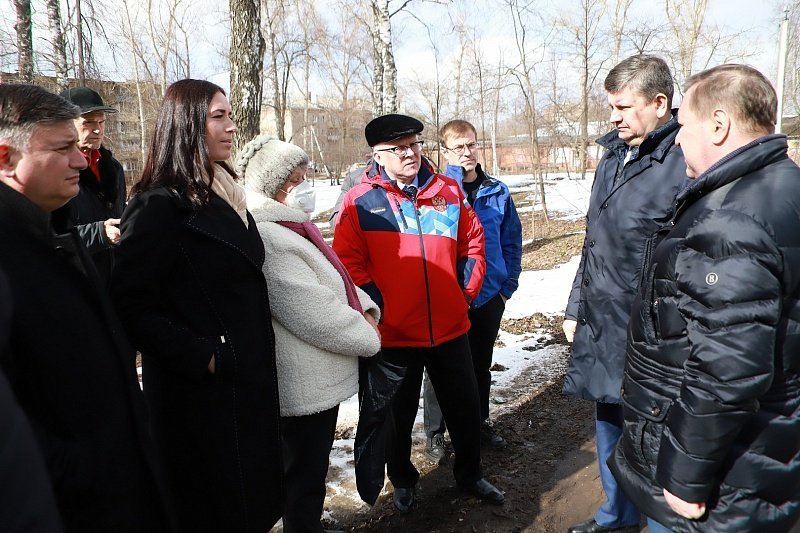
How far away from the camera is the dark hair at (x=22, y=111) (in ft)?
5.17

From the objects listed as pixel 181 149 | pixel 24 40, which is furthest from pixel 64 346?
pixel 24 40

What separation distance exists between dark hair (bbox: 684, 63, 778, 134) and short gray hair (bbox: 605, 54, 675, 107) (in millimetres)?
832

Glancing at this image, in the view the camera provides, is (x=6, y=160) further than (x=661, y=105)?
No

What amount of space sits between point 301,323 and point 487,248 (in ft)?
6.50

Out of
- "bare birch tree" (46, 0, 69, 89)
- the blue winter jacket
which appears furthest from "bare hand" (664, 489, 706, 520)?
"bare birch tree" (46, 0, 69, 89)

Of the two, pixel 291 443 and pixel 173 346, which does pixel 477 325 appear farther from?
pixel 173 346

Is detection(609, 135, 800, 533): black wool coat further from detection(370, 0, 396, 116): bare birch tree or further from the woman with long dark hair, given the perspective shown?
detection(370, 0, 396, 116): bare birch tree

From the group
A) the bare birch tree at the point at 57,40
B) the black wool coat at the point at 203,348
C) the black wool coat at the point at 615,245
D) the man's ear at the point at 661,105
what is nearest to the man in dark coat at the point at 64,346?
the black wool coat at the point at 203,348

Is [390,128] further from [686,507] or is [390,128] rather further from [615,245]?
[686,507]

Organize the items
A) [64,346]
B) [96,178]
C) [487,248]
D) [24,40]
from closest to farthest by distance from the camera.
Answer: [64,346] < [96,178] < [487,248] < [24,40]

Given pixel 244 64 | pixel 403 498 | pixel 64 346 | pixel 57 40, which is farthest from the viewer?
pixel 57 40

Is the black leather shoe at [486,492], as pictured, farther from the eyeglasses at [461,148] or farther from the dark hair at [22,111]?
the dark hair at [22,111]

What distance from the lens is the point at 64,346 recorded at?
1.52 m

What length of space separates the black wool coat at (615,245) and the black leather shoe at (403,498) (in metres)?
1.07
